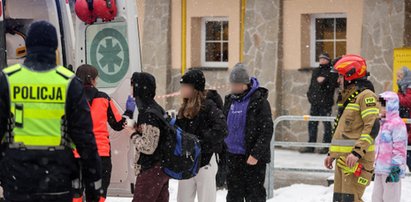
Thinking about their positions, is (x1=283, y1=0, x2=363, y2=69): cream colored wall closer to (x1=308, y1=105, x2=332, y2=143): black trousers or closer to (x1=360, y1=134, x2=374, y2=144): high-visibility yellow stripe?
(x1=308, y1=105, x2=332, y2=143): black trousers

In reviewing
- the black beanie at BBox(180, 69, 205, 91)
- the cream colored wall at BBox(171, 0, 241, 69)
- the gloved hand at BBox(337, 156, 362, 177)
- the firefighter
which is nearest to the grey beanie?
the black beanie at BBox(180, 69, 205, 91)

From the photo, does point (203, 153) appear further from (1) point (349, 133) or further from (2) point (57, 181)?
(2) point (57, 181)

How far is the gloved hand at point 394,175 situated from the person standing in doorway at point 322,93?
6503 mm

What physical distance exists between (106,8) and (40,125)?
4222mm

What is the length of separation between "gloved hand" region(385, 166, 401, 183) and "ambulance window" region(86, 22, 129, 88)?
270 cm

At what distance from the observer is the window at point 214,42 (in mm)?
18781

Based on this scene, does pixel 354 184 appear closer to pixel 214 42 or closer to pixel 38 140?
pixel 38 140

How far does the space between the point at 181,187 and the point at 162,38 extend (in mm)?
10521

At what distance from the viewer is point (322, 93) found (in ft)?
53.5

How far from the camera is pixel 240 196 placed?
9.02m

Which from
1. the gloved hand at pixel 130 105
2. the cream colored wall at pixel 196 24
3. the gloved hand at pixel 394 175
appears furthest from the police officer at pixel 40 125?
the cream colored wall at pixel 196 24

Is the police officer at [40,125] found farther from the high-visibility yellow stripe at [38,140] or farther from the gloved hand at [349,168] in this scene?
the gloved hand at [349,168]

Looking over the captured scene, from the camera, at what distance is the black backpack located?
7.49 m

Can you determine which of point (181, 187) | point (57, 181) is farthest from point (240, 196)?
point (57, 181)
